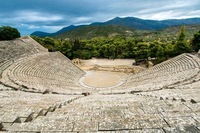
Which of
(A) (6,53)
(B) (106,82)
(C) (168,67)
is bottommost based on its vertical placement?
(B) (106,82)

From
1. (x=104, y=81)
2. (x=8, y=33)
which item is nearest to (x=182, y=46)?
(x=104, y=81)

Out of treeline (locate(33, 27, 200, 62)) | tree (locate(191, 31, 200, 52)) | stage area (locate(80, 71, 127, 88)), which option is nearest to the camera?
stage area (locate(80, 71, 127, 88))

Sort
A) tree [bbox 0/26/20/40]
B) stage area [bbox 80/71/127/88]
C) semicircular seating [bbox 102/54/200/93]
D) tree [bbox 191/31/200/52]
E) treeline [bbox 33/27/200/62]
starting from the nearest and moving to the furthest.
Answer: semicircular seating [bbox 102/54/200/93]
stage area [bbox 80/71/127/88]
tree [bbox 191/31/200/52]
tree [bbox 0/26/20/40]
treeline [bbox 33/27/200/62]

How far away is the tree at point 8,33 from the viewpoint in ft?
130

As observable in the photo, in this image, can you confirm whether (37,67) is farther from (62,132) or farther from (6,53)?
(62,132)

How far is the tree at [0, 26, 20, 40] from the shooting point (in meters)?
39.7

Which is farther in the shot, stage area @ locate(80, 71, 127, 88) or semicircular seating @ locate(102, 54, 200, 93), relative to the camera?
stage area @ locate(80, 71, 127, 88)

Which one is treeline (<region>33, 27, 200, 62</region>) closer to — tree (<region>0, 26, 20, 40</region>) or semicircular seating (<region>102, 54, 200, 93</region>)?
tree (<region>0, 26, 20, 40</region>)

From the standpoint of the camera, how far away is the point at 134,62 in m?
44.4

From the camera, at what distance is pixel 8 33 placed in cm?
4009

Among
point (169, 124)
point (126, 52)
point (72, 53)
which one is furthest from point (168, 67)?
point (72, 53)

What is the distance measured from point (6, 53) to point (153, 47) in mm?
28566

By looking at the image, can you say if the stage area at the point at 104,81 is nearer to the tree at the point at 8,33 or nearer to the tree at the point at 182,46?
the tree at the point at 182,46

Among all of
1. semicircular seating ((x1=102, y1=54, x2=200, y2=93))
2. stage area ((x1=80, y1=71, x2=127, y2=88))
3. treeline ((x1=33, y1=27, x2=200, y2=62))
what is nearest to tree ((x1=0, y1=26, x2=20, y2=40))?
treeline ((x1=33, y1=27, x2=200, y2=62))
